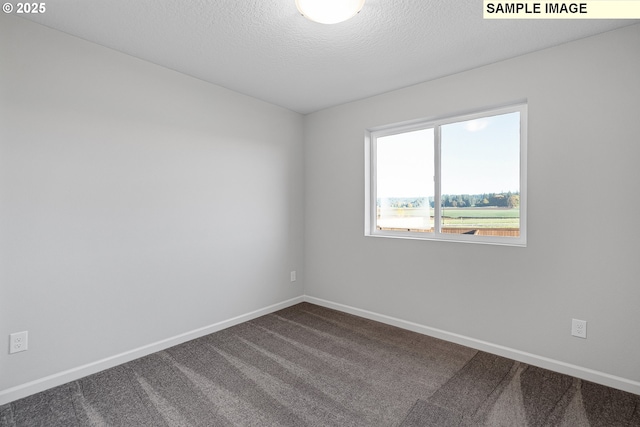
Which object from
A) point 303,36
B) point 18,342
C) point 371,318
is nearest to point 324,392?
point 371,318

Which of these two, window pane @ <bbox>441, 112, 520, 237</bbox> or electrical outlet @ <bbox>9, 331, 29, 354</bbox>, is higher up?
window pane @ <bbox>441, 112, 520, 237</bbox>

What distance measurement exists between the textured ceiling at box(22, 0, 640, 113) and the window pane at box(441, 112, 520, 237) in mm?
564

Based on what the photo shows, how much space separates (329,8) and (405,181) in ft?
6.50

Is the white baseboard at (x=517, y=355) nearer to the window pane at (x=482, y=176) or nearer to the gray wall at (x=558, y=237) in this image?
the gray wall at (x=558, y=237)

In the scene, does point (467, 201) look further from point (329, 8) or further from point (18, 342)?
point (18, 342)

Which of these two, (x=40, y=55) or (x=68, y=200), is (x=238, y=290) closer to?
(x=68, y=200)

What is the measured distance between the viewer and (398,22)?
197 cm

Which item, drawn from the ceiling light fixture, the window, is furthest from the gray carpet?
the ceiling light fixture

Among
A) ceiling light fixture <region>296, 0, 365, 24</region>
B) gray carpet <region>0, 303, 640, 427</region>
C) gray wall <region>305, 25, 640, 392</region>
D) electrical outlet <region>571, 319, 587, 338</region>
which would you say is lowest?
gray carpet <region>0, 303, 640, 427</region>

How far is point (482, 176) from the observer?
2.74m

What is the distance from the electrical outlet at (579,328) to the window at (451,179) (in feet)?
2.13

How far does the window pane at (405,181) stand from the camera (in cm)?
310

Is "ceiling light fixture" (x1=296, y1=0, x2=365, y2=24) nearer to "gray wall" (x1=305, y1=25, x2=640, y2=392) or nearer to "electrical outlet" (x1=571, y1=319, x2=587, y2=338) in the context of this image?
"gray wall" (x1=305, y1=25, x2=640, y2=392)

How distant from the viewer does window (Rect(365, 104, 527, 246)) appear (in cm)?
258
